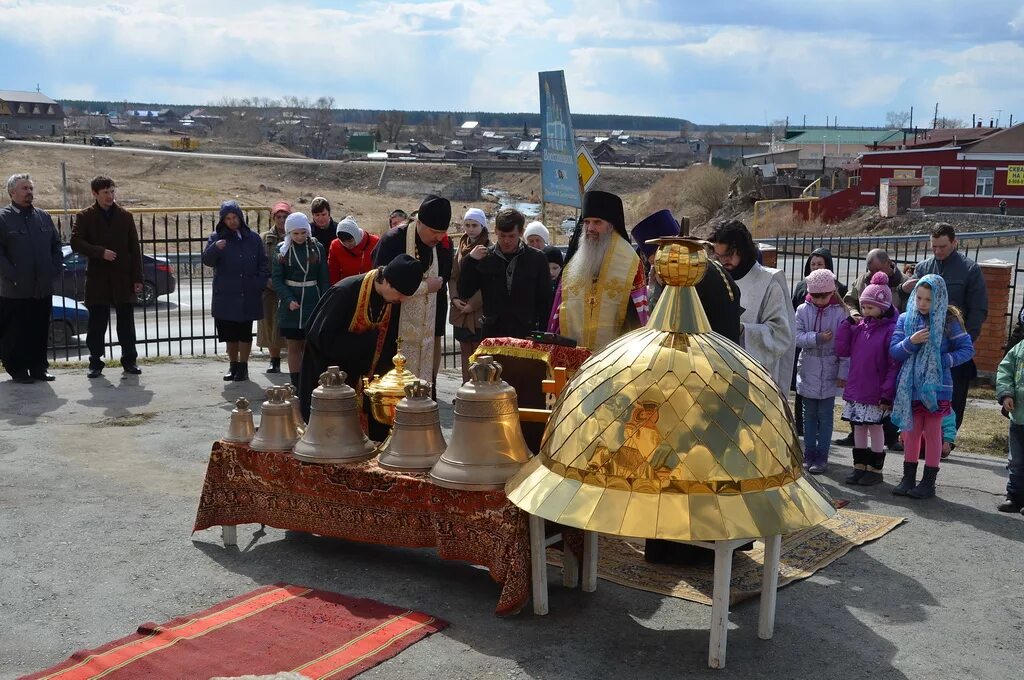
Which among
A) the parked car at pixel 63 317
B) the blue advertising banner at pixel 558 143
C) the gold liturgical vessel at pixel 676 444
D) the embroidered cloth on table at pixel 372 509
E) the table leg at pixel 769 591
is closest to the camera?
the gold liturgical vessel at pixel 676 444

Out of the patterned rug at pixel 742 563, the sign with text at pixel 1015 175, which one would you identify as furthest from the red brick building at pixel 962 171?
the patterned rug at pixel 742 563

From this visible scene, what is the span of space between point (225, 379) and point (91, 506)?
3996 mm

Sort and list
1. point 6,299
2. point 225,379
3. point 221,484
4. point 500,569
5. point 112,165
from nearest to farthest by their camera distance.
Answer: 1. point 500,569
2. point 221,484
3. point 6,299
4. point 225,379
5. point 112,165

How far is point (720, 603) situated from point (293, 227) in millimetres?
6279

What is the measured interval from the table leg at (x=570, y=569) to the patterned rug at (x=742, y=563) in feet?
0.70

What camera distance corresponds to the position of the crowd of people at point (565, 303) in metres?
6.29

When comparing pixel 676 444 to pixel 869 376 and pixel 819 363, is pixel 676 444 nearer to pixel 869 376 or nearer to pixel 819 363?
pixel 869 376

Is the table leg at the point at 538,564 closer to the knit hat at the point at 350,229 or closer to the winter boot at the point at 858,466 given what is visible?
the winter boot at the point at 858,466

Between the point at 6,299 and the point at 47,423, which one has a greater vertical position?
the point at 6,299

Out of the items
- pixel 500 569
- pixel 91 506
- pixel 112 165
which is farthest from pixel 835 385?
pixel 112 165

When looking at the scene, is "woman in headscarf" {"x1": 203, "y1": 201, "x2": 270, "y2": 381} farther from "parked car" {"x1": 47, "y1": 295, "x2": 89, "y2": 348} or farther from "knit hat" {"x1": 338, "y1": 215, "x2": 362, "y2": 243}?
"parked car" {"x1": 47, "y1": 295, "x2": 89, "y2": 348}

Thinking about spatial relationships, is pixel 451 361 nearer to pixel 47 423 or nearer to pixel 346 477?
pixel 47 423

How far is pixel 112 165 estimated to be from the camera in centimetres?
7794

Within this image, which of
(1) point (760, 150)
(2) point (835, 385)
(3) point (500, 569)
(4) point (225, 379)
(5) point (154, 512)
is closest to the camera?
(3) point (500, 569)
